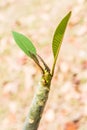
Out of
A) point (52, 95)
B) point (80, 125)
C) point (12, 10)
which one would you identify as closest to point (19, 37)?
point (80, 125)

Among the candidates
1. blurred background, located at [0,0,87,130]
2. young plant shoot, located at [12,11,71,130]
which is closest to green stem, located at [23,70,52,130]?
young plant shoot, located at [12,11,71,130]

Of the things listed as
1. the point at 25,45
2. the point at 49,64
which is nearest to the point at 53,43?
the point at 25,45

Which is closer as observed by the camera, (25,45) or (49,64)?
(25,45)

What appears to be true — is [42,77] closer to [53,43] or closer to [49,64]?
[53,43]

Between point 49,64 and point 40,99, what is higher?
point 40,99

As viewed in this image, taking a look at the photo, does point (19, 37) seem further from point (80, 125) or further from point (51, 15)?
point (51, 15)

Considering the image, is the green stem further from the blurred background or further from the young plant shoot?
the blurred background

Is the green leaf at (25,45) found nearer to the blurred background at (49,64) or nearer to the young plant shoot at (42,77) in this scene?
the young plant shoot at (42,77)

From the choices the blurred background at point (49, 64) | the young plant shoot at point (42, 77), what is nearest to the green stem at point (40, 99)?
the young plant shoot at point (42, 77)
